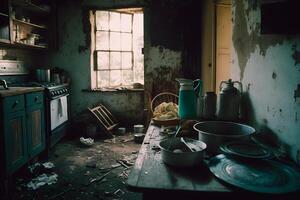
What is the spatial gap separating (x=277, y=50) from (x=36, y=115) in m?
2.93

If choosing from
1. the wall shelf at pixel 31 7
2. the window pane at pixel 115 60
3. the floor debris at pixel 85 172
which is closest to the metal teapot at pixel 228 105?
the floor debris at pixel 85 172

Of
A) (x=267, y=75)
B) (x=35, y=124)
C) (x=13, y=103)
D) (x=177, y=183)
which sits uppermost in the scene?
(x=267, y=75)

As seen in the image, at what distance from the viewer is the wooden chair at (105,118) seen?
462 cm

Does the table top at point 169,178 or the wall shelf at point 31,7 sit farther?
the wall shelf at point 31,7

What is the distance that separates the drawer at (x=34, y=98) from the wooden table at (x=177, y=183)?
7.85 ft

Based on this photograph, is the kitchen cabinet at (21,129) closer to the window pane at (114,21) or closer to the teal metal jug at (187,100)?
the teal metal jug at (187,100)

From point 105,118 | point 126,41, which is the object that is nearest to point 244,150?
point 105,118

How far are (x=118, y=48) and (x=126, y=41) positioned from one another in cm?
23

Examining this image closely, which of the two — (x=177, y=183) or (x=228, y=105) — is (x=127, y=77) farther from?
(x=177, y=183)

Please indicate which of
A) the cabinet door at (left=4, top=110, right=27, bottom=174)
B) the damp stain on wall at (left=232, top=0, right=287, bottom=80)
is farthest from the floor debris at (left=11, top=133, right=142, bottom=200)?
the damp stain on wall at (left=232, top=0, right=287, bottom=80)

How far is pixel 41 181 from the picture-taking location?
111 inches

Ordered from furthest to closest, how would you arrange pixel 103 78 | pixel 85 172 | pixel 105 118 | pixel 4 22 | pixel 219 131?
pixel 103 78 < pixel 105 118 < pixel 4 22 < pixel 85 172 < pixel 219 131

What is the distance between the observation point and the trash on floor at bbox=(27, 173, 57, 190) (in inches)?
106

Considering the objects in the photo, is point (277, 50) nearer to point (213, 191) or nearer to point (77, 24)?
point (213, 191)
